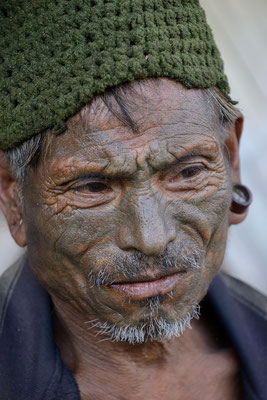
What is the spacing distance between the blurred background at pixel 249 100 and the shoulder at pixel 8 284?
1959mm

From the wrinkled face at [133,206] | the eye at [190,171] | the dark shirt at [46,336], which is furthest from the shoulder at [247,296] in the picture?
the eye at [190,171]

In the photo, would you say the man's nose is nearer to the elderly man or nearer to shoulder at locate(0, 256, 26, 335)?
the elderly man

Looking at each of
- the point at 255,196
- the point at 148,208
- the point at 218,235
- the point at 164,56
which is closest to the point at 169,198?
the point at 148,208

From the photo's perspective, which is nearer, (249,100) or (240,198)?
(240,198)

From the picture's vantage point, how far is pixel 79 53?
89.7 inches

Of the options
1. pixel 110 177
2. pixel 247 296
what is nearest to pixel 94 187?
pixel 110 177

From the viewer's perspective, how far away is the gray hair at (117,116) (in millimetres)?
2287

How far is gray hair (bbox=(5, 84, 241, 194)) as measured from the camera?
229cm

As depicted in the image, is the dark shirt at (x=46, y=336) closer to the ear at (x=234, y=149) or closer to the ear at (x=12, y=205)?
the ear at (x=12, y=205)

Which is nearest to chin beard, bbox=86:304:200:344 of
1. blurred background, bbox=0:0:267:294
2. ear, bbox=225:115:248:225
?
ear, bbox=225:115:248:225

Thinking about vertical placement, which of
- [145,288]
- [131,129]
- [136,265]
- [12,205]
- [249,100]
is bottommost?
[145,288]

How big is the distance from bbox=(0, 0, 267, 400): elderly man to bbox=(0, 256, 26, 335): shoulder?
12 cm

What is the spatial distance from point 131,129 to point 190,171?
0.34 metres

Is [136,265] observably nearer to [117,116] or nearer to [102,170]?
[102,170]
